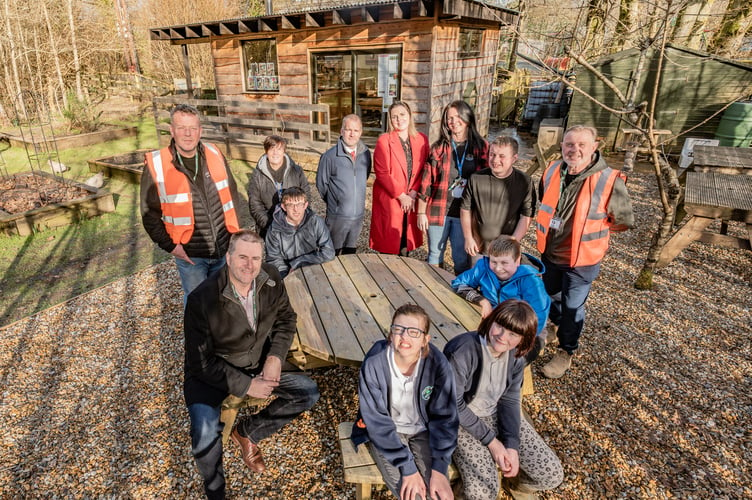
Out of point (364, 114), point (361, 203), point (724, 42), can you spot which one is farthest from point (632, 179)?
point (361, 203)

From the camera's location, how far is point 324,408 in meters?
3.13

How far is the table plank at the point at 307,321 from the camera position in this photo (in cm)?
256

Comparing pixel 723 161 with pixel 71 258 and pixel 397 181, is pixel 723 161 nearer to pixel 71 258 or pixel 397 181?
pixel 397 181

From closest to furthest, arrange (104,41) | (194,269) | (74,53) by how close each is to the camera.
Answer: (194,269) → (74,53) → (104,41)

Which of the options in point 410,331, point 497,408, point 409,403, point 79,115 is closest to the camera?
point 410,331

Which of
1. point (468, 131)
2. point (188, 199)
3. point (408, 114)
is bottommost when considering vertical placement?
point (188, 199)

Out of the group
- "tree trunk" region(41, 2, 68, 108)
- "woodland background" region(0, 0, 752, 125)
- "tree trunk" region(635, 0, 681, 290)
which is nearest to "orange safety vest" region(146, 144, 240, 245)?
"tree trunk" region(635, 0, 681, 290)

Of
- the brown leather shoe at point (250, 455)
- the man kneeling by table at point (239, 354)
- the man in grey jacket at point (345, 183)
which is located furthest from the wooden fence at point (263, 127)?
the brown leather shoe at point (250, 455)

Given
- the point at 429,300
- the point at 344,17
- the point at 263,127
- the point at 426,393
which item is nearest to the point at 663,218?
the point at 429,300

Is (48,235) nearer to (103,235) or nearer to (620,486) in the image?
(103,235)

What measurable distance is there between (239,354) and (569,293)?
253cm

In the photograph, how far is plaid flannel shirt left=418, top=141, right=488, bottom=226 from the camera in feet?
12.6

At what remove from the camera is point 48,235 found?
6254mm

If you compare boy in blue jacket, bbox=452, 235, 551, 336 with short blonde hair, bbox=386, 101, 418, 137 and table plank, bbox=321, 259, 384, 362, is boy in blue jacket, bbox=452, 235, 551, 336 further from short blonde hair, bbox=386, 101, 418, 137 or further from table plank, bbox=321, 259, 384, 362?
short blonde hair, bbox=386, 101, 418, 137
